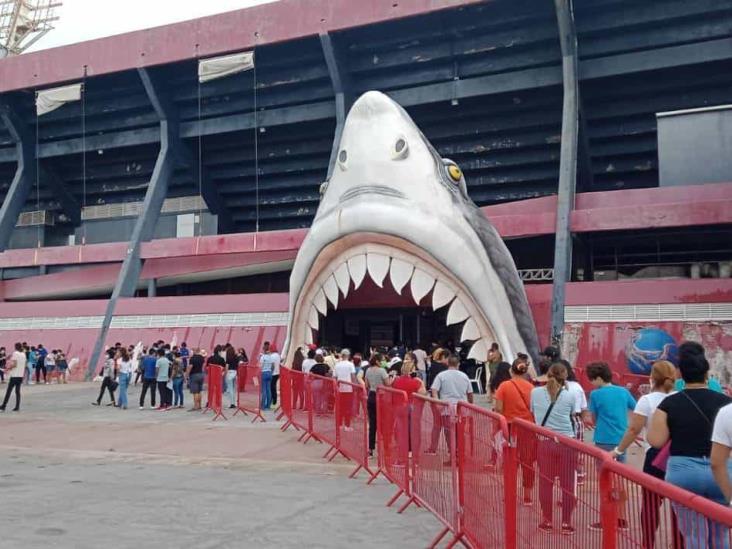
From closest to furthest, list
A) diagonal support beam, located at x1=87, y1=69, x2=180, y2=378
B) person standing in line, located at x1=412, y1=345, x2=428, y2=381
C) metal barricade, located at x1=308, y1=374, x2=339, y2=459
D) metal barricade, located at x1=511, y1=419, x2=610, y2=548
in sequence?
metal barricade, located at x1=511, y1=419, x2=610, y2=548
metal barricade, located at x1=308, y1=374, x2=339, y2=459
person standing in line, located at x1=412, y1=345, x2=428, y2=381
diagonal support beam, located at x1=87, y1=69, x2=180, y2=378

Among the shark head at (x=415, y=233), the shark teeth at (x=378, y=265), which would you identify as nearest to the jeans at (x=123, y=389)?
the shark head at (x=415, y=233)

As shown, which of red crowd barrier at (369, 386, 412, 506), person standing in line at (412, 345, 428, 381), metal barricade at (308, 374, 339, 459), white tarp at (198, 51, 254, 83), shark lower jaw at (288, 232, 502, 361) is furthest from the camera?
white tarp at (198, 51, 254, 83)

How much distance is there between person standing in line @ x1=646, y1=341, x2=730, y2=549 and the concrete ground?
6.20ft

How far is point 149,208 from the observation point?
22000mm

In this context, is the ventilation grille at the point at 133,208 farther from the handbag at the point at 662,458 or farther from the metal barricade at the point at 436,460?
the handbag at the point at 662,458

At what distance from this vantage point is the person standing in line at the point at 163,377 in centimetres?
1318

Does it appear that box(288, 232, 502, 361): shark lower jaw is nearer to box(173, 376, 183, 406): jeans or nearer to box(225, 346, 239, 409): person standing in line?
box(225, 346, 239, 409): person standing in line

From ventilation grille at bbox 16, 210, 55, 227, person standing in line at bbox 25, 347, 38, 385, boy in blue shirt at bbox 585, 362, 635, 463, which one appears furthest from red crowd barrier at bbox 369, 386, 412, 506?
ventilation grille at bbox 16, 210, 55, 227

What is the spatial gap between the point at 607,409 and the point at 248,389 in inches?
355

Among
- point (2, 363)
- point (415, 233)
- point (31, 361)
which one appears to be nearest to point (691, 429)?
point (415, 233)

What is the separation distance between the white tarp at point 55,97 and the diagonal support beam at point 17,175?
1926 millimetres

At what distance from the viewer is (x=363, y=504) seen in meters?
5.79

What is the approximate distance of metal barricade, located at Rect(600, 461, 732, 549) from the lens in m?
2.05

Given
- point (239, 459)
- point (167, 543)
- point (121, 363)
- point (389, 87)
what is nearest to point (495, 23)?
point (389, 87)
